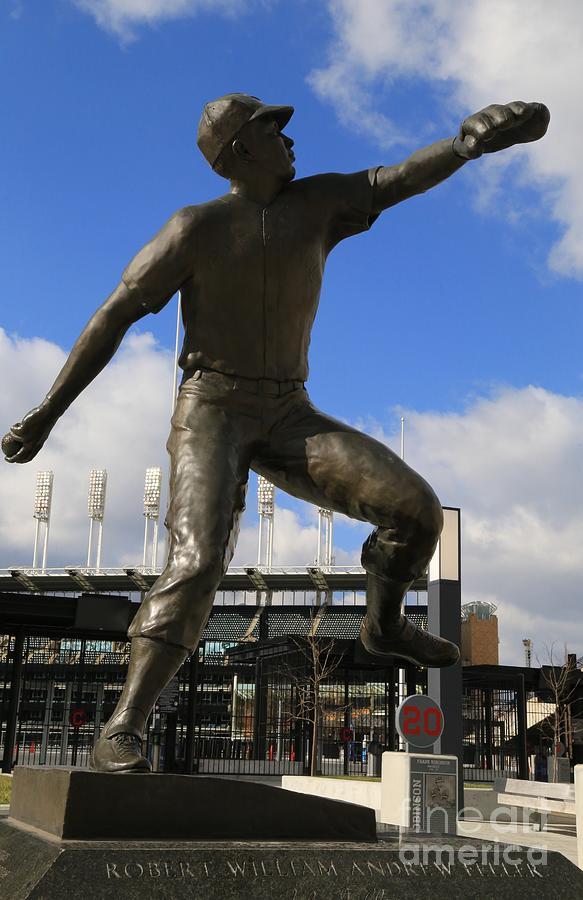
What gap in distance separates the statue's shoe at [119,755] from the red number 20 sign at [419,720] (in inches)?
364

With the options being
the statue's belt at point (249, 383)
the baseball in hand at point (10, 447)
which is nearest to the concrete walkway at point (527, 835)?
the statue's belt at point (249, 383)

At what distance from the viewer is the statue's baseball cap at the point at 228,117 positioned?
393 cm

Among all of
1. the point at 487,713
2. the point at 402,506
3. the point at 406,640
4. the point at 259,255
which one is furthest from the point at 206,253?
the point at 487,713

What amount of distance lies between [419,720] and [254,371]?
30.6 feet

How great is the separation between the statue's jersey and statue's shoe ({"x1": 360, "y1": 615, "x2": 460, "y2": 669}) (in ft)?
3.68

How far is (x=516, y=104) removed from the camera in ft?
11.7

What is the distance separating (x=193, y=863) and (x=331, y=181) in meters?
2.78

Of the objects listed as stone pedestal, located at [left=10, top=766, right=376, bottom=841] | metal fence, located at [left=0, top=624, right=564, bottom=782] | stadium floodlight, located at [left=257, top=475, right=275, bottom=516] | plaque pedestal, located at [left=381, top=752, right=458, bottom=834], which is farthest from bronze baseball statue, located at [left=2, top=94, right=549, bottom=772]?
stadium floodlight, located at [left=257, top=475, right=275, bottom=516]

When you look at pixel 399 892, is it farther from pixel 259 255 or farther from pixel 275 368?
pixel 259 255

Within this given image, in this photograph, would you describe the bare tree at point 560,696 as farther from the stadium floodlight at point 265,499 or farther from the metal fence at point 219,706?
the stadium floodlight at point 265,499

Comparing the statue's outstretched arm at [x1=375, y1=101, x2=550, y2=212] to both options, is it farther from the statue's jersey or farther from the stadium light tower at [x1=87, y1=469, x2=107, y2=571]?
the stadium light tower at [x1=87, y1=469, x2=107, y2=571]

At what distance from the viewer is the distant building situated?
45219 mm

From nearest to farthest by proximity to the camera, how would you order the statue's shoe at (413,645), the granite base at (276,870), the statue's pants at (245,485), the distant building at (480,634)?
the granite base at (276,870)
the statue's pants at (245,485)
the statue's shoe at (413,645)
the distant building at (480,634)

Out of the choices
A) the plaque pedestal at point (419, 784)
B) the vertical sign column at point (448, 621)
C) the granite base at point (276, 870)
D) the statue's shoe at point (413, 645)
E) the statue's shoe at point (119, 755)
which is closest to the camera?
the granite base at point (276, 870)
